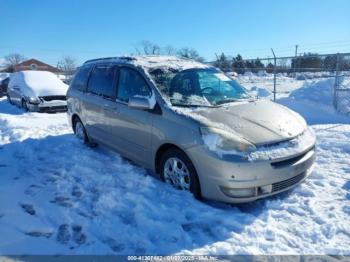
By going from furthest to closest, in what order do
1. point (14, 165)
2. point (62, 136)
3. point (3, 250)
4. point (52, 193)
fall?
point (62, 136) < point (14, 165) < point (52, 193) < point (3, 250)

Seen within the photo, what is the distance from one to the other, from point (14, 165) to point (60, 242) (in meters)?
2.92

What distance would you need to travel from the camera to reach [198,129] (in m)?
3.93

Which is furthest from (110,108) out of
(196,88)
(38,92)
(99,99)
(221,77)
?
(38,92)

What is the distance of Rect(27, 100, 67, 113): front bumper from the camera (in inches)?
464

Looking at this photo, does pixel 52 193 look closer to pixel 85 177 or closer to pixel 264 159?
pixel 85 177

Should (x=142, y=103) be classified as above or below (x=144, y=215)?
above

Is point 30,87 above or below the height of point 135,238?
above

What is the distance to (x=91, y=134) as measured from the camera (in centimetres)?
635

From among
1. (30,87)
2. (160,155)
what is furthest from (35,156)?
(30,87)

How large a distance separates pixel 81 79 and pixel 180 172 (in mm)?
3622

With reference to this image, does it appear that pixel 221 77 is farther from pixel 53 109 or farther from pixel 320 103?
pixel 53 109

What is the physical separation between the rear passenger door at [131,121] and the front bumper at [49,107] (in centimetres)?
724

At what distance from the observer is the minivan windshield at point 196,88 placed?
15.3 ft

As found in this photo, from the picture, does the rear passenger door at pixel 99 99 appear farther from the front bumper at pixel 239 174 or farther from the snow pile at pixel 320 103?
the snow pile at pixel 320 103
